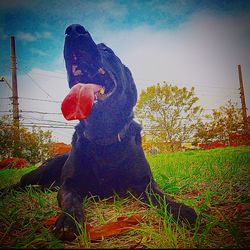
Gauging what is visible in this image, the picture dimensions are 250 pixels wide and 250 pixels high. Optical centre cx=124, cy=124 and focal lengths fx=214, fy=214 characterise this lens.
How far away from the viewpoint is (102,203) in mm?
1989

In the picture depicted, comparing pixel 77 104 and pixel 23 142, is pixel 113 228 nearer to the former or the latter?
pixel 77 104

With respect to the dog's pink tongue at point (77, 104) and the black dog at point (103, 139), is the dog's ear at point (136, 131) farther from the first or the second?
the dog's pink tongue at point (77, 104)

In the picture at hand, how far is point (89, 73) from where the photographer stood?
7.79 ft

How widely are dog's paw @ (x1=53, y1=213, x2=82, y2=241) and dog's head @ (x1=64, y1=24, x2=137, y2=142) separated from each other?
3.21ft

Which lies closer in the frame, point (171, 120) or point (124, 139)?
point (124, 139)

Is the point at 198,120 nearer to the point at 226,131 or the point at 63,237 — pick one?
the point at 226,131

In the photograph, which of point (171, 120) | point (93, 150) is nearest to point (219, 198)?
point (93, 150)

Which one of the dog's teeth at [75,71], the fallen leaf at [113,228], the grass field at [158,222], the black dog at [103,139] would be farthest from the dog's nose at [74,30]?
the fallen leaf at [113,228]

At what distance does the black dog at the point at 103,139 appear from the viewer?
6.65 feet

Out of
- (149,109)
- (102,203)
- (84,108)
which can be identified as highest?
(149,109)

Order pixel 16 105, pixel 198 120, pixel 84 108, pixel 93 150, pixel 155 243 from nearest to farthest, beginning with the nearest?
pixel 155 243 < pixel 84 108 < pixel 93 150 < pixel 16 105 < pixel 198 120

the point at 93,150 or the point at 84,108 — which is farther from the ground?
the point at 84,108

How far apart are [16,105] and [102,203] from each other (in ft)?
45.4

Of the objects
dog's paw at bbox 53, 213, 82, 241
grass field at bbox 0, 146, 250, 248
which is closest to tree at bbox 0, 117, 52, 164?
grass field at bbox 0, 146, 250, 248
